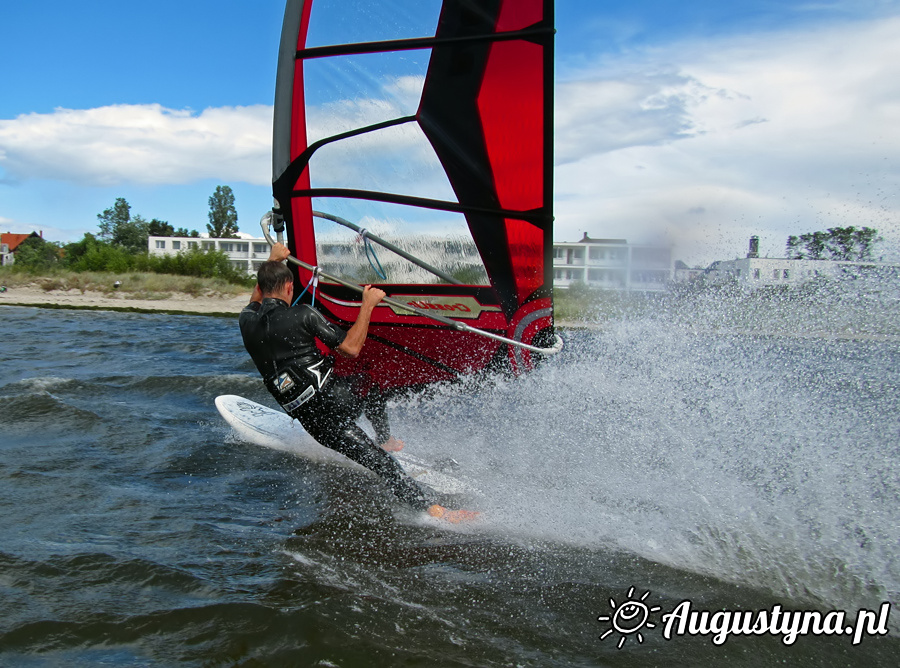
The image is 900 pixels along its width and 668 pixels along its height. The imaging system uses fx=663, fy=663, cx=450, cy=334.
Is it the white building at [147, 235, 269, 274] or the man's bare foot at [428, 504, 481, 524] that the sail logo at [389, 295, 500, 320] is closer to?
the man's bare foot at [428, 504, 481, 524]

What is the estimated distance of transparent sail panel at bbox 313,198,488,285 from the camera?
12.3 ft

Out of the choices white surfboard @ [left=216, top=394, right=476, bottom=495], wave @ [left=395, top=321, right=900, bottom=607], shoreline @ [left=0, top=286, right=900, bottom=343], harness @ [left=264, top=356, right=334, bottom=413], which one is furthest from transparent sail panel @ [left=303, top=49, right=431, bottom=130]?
Result: shoreline @ [left=0, top=286, right=900, bottom=343]

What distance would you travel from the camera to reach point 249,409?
5.93m

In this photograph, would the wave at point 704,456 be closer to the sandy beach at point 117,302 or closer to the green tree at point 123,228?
the sandy beach at point 117,302

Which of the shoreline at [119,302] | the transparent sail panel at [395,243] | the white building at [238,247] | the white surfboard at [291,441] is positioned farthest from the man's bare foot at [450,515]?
the white building at [238,247]

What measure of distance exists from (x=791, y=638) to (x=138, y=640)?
7.79 feet

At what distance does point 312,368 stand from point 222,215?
82.3 metres

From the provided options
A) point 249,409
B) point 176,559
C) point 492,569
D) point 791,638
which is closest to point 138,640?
point 176,559

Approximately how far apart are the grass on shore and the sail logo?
87.9ft

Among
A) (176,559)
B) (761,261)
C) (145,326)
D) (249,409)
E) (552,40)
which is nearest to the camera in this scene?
(176,559)

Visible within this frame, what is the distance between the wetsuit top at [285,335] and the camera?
11.4 ft

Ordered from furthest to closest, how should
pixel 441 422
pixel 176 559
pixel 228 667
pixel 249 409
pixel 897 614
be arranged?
1. pixel 249 409
2. pixel 441 422
3. pixel 176 559
4. pixel 897 614
5. pixel 228 667

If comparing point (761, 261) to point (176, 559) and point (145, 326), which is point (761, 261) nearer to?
point (176, 559)

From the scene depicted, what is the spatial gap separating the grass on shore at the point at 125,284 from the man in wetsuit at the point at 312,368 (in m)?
26.8
